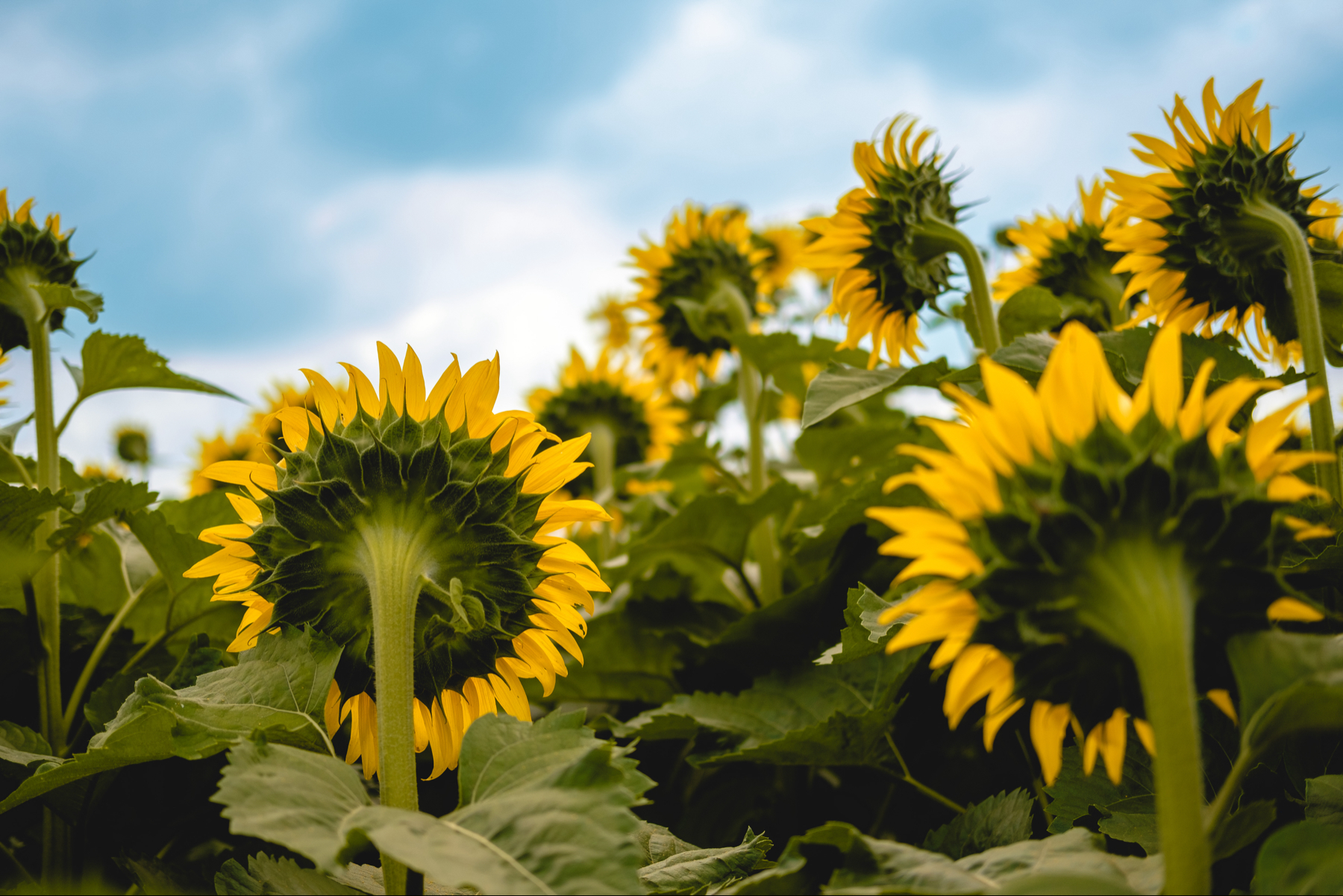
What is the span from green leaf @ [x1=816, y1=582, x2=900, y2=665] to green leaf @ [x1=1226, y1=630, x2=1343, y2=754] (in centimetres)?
57

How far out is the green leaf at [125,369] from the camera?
2180 mm

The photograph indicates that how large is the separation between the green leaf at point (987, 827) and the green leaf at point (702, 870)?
0.36m

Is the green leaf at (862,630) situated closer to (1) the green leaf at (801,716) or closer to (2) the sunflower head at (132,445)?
(1) the green leaf at (801,716)

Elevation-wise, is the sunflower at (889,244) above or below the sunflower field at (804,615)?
above

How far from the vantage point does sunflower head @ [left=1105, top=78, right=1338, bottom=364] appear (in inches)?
76.0

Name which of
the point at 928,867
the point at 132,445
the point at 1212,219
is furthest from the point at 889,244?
the point at 132,445

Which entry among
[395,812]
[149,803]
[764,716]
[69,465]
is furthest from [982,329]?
[69,465]

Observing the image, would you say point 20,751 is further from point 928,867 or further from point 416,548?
point 928,867

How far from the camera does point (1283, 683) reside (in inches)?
37.5

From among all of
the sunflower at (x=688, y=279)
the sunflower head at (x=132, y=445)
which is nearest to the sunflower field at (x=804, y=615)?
the sunflower at (x=688, y=279)

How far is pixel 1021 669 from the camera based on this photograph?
3.41 ft

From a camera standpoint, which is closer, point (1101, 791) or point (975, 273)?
point (1101, 791)

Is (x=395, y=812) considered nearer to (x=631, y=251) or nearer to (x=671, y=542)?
(x=671, y=542)

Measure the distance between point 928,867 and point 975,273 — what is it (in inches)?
64.6
